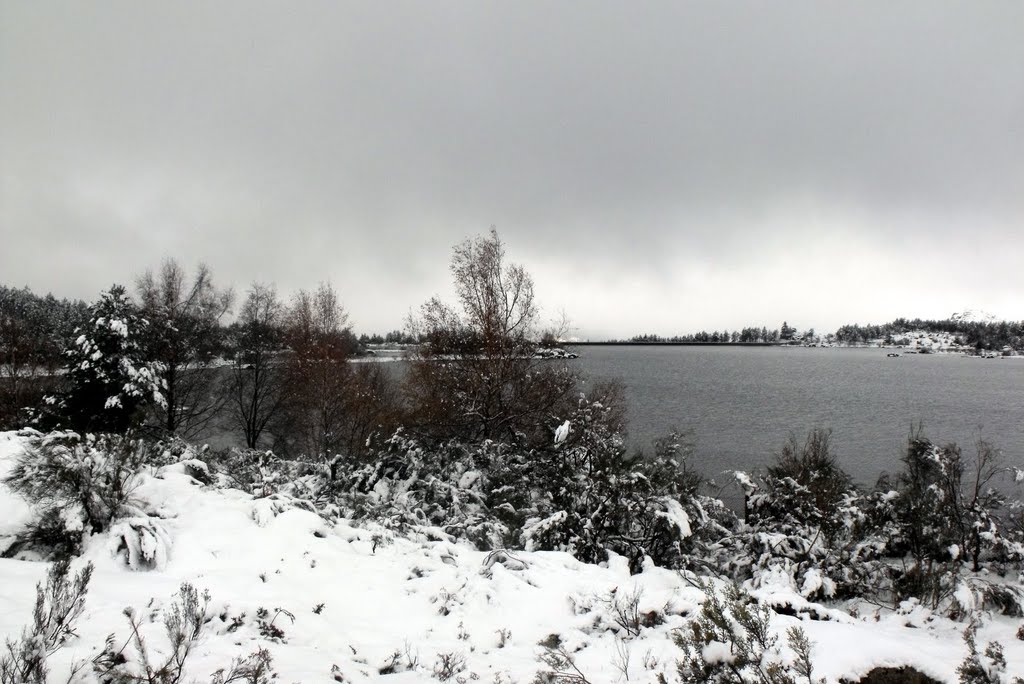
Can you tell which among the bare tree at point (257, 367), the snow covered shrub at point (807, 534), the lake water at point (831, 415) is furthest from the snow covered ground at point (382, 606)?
the bare tree at point (257, 367)

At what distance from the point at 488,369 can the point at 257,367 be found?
1392cm

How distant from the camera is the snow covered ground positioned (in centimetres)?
340

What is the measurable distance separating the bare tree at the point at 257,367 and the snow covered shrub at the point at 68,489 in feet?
55.5

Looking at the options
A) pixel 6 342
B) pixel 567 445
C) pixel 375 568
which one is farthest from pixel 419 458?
pixel 6 342

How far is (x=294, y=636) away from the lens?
3.92 m

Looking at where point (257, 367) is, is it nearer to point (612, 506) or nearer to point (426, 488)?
point (426, 488)

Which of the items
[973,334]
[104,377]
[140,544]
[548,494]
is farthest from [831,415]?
[973,334]

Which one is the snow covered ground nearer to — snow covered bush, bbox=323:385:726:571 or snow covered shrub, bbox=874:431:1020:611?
snow covered bush, bbox=323:385:726:571

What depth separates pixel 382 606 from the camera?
4852mm

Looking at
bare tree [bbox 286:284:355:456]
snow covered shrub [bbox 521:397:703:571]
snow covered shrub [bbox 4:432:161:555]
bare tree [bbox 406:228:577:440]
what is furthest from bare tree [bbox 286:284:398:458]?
snow covered shrub [bbox 4:432:161:555]

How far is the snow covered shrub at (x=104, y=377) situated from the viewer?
13.4 meters

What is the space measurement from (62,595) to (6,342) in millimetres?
22054

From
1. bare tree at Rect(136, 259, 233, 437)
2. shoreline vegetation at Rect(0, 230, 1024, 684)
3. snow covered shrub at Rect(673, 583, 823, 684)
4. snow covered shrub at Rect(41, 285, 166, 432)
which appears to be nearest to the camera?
snow covered shrub at Rect(673, 583, 823, 684)

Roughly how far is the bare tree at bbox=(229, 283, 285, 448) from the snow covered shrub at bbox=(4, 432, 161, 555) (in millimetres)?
16915
